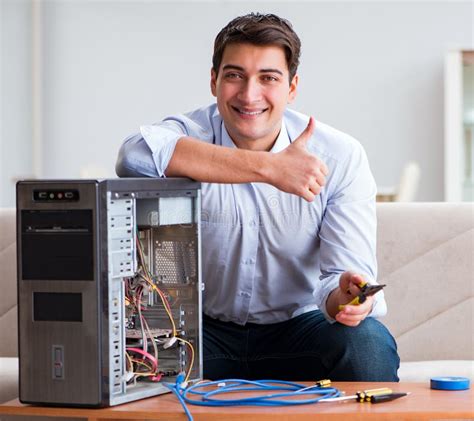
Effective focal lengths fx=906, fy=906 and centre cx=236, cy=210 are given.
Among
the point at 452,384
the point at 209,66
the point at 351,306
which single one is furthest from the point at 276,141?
the point at 209,66

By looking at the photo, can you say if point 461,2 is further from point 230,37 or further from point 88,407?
point 88,407

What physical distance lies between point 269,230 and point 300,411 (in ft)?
2.11

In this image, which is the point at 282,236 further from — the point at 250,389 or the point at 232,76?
the point at 250,389

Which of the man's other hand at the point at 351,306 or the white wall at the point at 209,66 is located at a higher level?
the white wall at the point at 209,66

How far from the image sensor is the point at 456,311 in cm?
229

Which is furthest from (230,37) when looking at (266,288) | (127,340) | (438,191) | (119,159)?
(438,191)

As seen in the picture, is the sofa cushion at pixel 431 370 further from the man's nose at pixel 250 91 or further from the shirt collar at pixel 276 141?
the man's nose at pixel 250 91

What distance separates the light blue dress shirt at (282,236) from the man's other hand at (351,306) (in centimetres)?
13

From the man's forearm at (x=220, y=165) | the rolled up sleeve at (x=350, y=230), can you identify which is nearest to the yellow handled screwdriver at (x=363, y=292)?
the rolled up sleeve at (x=350, y=230)

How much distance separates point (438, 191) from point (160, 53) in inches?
87.3

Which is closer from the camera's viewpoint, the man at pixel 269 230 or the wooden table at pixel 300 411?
the wooden table at pixel 300 411

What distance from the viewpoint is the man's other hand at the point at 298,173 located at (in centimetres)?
164

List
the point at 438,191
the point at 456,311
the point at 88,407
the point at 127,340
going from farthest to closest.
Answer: the point at 438,191 → the point at 456,311 → the point at 127,340 → the point at 88,407

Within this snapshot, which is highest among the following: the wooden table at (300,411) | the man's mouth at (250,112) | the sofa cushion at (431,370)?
the man's mouth at (250,112)
